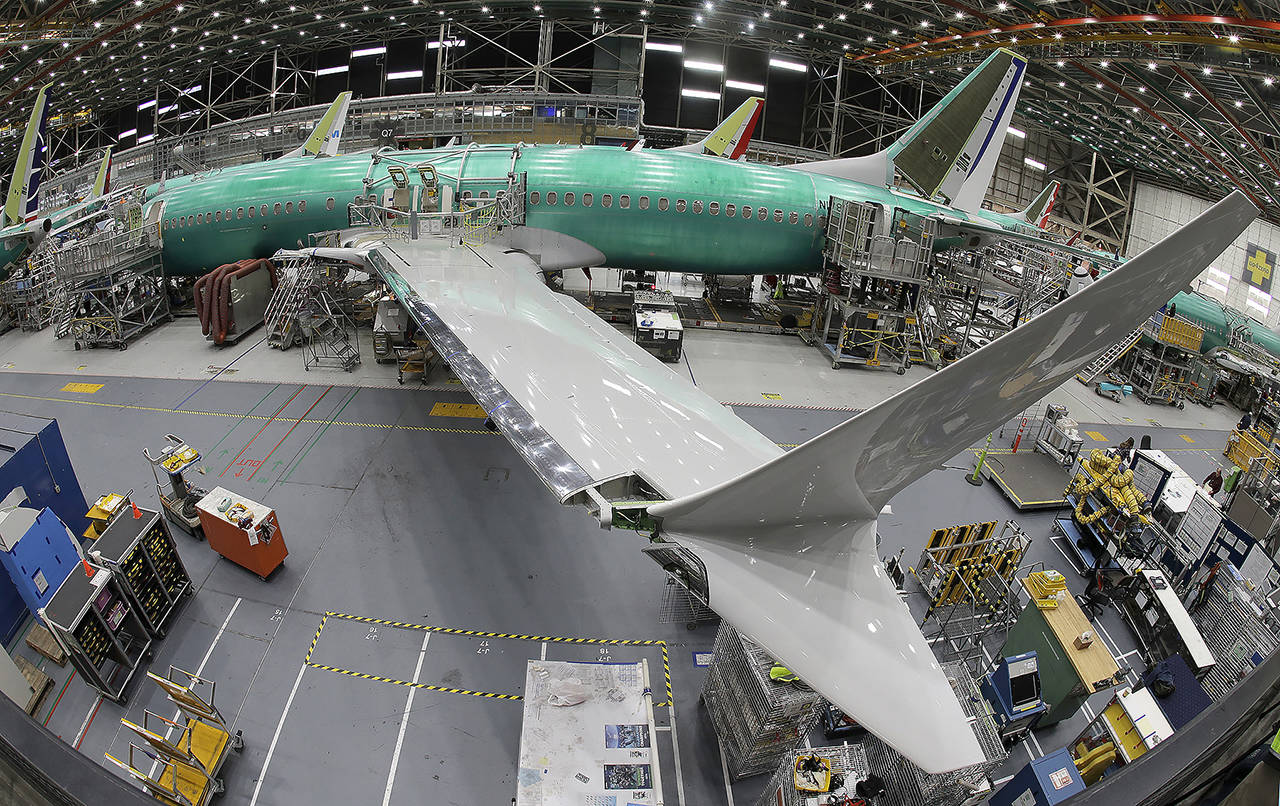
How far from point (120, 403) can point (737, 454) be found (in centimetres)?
1573

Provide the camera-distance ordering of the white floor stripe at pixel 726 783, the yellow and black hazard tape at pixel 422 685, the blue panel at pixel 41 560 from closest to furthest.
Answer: the white floor stripe at pixel 726 783 < the blue panel at pixel 41 560 < the yellow and black hazard tape at pixel 422 685

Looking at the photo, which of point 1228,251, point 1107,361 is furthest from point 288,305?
point 1228,251

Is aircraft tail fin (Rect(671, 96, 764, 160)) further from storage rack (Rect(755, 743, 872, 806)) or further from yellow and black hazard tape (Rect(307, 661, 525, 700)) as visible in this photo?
storage rack (Rect(755, 743, 872, 806))

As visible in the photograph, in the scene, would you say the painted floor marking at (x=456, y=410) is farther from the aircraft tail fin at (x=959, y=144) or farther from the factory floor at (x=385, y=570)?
the aircraft tail fin at (x=959, y=144)

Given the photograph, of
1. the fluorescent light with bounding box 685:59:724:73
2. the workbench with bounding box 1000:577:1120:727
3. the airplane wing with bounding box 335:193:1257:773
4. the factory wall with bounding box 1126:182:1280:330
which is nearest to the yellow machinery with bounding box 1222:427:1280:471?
the workbench with bounding box 1000:577:1120:727

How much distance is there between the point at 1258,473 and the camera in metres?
11.3

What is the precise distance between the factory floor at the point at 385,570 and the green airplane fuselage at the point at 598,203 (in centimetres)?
428

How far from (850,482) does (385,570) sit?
8.35 metres

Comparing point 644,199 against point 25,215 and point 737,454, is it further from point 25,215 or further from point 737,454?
point 25,215

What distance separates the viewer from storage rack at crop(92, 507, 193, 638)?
8422 millimetres

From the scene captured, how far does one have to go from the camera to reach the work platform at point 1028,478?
1306cm

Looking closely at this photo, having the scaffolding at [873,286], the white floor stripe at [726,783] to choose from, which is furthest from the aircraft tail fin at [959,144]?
the white floor stripe at [726,783]

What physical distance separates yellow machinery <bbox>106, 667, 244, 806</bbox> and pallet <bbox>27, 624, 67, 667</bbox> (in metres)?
2.19

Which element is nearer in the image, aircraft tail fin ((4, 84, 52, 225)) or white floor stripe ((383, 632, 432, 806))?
white floor stripe ((383, 632, 432, 806))
